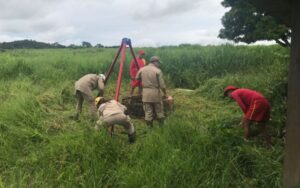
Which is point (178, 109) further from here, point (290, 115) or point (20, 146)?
point (290, 115)

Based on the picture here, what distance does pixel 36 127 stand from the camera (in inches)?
295

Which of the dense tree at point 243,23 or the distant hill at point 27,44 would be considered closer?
the dense tree at point 243,23

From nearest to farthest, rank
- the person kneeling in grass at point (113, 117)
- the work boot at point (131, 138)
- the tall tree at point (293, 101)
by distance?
the tall tree at point (293, 101)
the person kneeling in grass at point (113, 117)
the work boot at point (131, 138)

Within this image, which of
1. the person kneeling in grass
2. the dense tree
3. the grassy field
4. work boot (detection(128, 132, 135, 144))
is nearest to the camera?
the grassy field

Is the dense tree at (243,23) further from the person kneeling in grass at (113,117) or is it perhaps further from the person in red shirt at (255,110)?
the person kneeling in grass at (113,117)

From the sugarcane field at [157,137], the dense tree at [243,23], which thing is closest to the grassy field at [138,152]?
the sugarcane field at [157,137]

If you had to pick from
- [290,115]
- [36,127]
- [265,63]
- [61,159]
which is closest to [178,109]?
[36,127]

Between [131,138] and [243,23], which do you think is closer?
[131,138]

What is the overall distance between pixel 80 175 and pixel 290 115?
3.27m

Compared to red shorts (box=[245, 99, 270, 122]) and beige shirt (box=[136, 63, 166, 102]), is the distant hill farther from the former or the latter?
red shorts (box=[245, 99, 270, 122])

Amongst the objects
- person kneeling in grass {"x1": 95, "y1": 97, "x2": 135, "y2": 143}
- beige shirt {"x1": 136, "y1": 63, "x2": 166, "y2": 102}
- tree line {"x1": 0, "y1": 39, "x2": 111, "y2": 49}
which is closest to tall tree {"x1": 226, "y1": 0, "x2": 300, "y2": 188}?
person kneeling in grass {"x1": 95, "y1": 97, "x2": 135, "y2": 143}

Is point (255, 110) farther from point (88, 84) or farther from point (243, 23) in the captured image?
point (243, 23)

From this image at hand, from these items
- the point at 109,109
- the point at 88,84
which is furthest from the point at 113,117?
the point at 88,84

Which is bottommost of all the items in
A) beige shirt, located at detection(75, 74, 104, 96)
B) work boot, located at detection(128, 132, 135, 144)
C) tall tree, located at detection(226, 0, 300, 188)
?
work boot, located at detection(128, 132, 135, 144)
